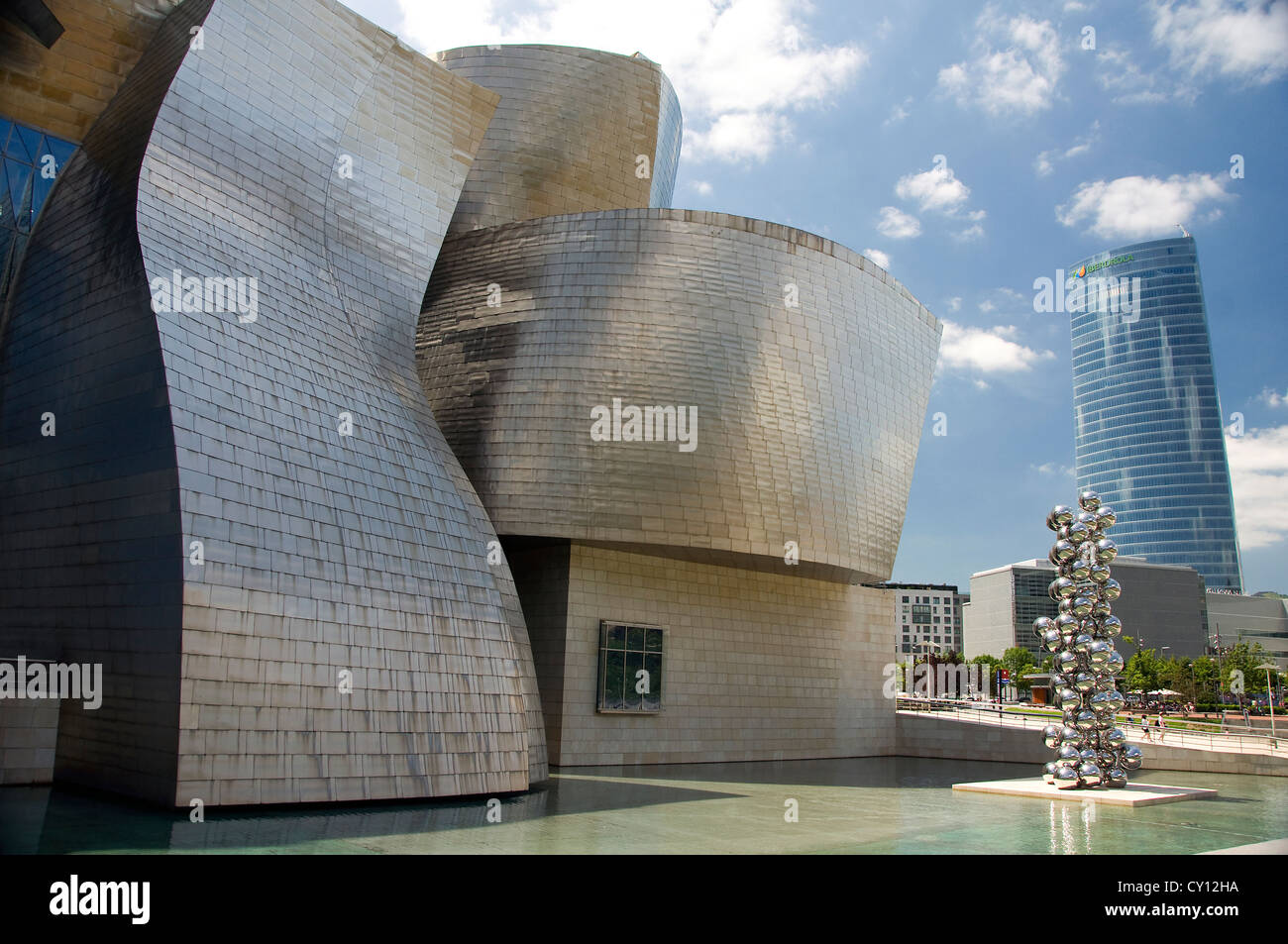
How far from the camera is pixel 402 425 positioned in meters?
15.2

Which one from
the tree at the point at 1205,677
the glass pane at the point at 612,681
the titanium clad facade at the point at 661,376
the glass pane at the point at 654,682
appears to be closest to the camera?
the titanium clad facade at the point at 661,376

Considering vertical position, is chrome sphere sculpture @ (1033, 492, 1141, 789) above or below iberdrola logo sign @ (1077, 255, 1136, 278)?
below

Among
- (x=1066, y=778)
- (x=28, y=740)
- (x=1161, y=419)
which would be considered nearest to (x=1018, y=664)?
(x=1161, y=419)

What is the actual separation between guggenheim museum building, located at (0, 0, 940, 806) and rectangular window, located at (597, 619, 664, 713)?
0.07m

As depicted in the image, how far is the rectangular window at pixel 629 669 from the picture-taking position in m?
19.5

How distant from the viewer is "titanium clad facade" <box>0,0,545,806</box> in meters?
10.8

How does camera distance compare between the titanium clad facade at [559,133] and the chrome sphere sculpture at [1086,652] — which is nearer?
the chrome sphere sculpture at [1086,652]

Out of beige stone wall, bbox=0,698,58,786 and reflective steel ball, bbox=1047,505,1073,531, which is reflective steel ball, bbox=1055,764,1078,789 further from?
beige stone wall, bbox=0,698,58,786

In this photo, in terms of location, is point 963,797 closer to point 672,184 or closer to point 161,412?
point 161,412

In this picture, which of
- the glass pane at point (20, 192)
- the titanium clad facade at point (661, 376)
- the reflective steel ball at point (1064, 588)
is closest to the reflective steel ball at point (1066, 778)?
the reflective steel ball at point (1064, 588)

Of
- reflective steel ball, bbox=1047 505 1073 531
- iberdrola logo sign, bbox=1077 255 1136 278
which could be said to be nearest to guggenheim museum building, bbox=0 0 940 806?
reflective steel ball, bbox=1047 505 1073 531

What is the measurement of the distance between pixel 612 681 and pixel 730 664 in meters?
3.59

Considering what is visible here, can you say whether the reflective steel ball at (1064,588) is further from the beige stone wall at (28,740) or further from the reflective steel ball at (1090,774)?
the beige stone wall at (28,740)
